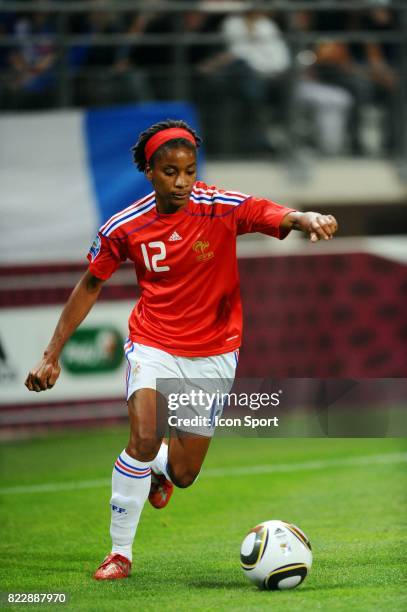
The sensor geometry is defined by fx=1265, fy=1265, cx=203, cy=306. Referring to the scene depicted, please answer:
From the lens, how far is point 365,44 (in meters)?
15.6

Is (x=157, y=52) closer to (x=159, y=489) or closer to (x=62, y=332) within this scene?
(x=159, y=489)

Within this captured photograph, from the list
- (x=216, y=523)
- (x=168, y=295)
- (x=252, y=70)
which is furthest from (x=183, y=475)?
(x=252, y=70)

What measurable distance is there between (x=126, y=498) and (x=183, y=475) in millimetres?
545

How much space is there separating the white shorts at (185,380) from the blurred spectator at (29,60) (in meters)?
7.88

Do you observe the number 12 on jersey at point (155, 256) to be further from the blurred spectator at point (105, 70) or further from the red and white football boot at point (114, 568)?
the blurred spectator at point (105, 70)

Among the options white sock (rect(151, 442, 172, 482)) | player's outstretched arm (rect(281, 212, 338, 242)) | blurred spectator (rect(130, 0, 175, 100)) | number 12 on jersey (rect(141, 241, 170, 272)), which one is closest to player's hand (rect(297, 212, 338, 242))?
player's outstretched arm (rect(281, 212, 338, 242))

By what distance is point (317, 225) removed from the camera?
5.81 metres

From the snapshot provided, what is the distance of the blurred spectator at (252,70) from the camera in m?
14.9

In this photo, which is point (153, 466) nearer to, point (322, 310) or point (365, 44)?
point (322, 310)

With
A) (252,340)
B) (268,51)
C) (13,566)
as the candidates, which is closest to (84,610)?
(13,566)

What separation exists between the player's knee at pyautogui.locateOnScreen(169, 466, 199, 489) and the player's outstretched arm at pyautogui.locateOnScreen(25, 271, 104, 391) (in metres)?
0.86

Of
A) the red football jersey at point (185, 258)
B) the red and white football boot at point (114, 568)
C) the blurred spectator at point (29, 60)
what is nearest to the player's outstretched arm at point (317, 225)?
the red football jersey at point (185, 258)

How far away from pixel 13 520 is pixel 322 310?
540cm

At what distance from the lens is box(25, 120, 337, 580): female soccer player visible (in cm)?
635
